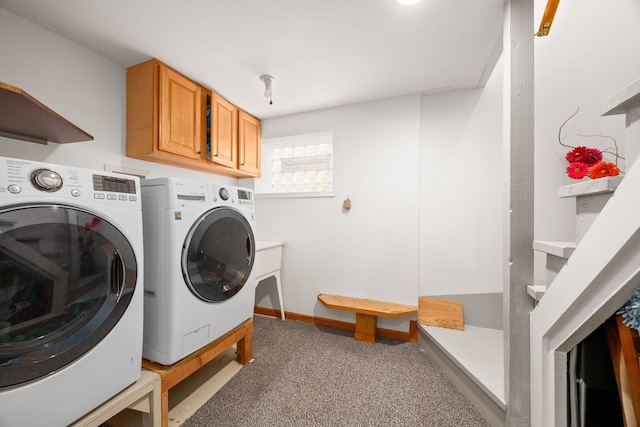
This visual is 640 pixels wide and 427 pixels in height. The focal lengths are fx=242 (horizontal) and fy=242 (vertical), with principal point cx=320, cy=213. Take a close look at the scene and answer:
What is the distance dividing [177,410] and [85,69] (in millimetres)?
2188

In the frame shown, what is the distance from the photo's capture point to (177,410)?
134 cm

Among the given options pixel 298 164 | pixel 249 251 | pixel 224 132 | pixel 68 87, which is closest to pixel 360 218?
pixel 298 164

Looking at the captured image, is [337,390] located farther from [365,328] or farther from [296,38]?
[296,38]

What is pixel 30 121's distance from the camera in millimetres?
1159

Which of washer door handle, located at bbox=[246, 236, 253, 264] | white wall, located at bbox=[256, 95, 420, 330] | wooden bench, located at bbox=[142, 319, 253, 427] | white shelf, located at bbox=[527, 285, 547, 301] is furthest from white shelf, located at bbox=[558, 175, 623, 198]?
wooden bench, located at bbox=[142, 319, 253, 427]

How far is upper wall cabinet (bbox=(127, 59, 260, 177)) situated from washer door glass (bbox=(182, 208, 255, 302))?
750 mm

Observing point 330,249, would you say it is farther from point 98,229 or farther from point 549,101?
point 549,101

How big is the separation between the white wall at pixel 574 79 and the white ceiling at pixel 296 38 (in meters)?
0.39

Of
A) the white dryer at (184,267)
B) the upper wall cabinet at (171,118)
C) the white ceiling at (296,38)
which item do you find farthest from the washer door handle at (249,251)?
the white ceiling at (296,38)

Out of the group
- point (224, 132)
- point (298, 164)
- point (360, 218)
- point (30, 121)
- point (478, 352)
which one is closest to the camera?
point (30, 121)

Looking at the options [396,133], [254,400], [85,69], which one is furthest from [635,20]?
[85,69]

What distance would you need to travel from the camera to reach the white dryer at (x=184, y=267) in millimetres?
1211

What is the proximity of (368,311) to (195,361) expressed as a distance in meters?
1.32

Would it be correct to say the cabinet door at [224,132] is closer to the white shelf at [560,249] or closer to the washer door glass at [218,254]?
the washer door glass at [218,254]
